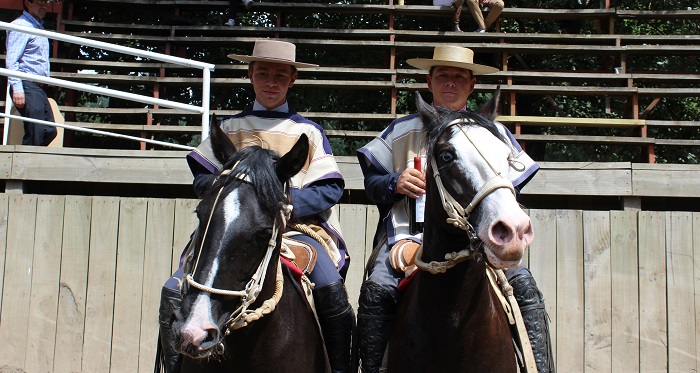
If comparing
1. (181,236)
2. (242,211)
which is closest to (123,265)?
(181,236)

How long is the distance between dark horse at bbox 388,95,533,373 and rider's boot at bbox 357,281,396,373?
10cm

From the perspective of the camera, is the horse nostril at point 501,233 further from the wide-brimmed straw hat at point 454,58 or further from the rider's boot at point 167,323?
the rider's boot at point 167,323

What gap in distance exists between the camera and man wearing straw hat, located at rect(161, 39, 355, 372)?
4172mm

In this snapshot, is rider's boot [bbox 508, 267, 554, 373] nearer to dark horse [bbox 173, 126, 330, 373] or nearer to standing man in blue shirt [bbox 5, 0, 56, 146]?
dark horse [bbox 173, 126, 330, 373]

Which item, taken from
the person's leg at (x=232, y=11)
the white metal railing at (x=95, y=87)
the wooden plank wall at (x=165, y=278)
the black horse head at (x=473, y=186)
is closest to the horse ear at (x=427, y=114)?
the black horse head at (x=473, y=186)

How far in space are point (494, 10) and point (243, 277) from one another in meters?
10.1

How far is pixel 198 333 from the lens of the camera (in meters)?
2.99

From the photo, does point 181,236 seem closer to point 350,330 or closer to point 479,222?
point 350,330

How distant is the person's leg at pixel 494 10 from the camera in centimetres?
1231

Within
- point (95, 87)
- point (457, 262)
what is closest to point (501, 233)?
point (457, 262)

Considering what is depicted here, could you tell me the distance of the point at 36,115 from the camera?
785 cm

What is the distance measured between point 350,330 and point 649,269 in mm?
3218

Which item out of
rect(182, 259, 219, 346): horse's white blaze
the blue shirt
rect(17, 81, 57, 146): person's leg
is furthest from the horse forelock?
the blue shirt

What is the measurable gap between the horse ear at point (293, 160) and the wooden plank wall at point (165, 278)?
9.60 ft
